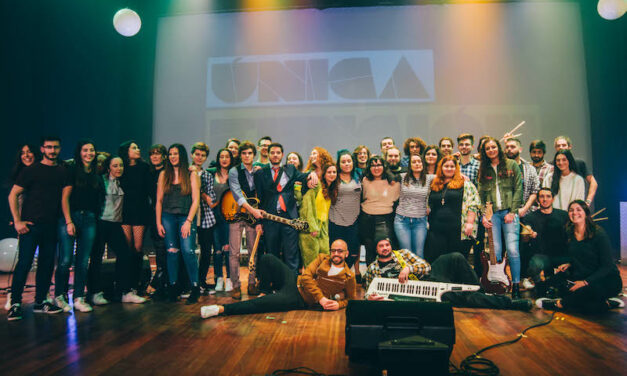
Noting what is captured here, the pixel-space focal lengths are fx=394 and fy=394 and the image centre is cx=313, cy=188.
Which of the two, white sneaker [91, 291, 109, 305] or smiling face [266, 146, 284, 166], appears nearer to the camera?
white sneaker [91, 291, 109, 305]

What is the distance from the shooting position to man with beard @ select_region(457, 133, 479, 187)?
4.11 m

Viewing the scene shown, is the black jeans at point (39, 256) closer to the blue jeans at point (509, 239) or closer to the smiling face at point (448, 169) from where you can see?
the smiling face at point (448, 169)

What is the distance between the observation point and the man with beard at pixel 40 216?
10.0 ft

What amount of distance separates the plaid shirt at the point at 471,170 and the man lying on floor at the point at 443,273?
3.19 feet

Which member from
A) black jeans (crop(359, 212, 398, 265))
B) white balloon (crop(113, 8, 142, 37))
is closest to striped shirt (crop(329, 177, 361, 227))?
black jeans (crop(359, 212, 398, 265))

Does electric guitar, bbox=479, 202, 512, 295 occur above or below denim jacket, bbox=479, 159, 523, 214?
below

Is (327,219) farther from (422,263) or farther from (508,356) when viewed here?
(508,356)

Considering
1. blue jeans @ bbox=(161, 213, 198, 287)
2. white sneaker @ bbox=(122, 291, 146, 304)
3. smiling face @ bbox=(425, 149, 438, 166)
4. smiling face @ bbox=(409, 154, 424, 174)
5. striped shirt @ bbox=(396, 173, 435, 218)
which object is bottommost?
white sneaker @ bbox=(122, 291, 146, 304)

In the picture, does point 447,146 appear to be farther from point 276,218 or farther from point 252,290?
point 252,290

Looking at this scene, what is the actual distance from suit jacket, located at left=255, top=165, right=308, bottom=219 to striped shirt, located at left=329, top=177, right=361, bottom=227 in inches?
16.2

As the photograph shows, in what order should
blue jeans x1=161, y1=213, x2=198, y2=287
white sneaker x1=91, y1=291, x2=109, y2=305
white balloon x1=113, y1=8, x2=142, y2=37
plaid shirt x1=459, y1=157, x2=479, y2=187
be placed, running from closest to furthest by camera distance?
white sneaker x1=91, y1=291, x2=109, y2=305, blue jeans x1=161, y1=213, x2=198, y2=287, plaid shirt x1=459, y1=157, x2=479, y2=187, white balloon x1=113, y1=8, x2=142, y2=37

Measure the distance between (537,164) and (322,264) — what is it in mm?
2831

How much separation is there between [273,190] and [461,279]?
1917mm

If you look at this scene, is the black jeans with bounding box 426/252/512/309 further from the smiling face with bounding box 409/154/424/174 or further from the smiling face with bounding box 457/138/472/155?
the smiling face with bounding box 457/138/472/155
